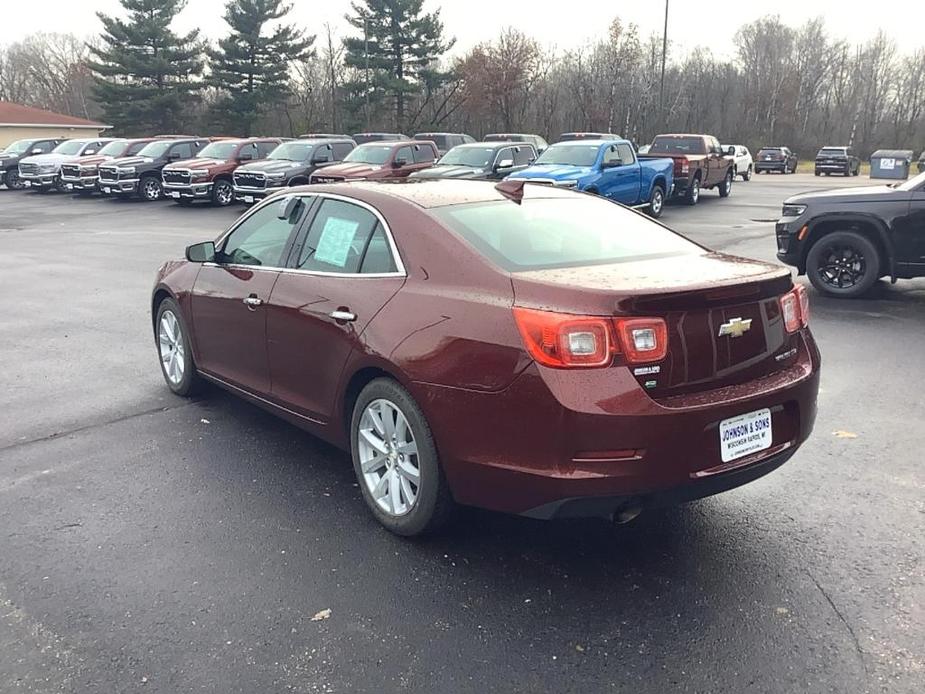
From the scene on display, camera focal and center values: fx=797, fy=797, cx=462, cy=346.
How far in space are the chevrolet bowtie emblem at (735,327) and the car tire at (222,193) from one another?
22.4 meters

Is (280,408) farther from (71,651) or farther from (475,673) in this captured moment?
(475,673)

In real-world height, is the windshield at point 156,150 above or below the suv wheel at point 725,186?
above

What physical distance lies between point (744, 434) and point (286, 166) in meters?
20.3

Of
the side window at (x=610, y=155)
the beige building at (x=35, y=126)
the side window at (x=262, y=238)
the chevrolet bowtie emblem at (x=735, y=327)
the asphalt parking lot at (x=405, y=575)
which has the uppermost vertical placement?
the beige building at (x=35, y=126)

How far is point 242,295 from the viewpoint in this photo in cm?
473

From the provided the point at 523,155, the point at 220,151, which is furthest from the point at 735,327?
the point at 220,151

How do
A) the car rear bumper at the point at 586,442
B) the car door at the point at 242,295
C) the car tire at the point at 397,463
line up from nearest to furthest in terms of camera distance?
the car rear bumper at the point at 586,442 < the car tire at the point at 397,463 < the car door at the point at 242,295

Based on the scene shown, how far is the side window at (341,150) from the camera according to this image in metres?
22.5

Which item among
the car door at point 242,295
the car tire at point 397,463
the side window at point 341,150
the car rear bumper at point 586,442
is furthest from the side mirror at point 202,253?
the side window at point 341,150

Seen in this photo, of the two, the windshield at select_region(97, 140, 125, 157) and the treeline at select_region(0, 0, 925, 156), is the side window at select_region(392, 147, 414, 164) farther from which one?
the treeline at select_region(0, 0, 925, 156)

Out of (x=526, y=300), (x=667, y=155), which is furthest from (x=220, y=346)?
(x=667, y=155)

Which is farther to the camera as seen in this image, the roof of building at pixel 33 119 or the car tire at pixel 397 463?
the roof of building at pixel 33 119

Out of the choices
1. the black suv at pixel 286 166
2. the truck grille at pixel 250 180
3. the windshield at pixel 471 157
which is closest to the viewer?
the windshield at pixel 471 157

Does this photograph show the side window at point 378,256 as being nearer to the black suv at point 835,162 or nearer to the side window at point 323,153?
the side window at point 323,153
